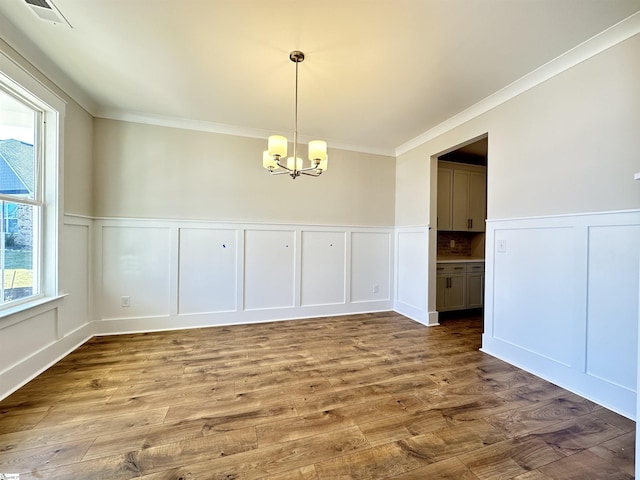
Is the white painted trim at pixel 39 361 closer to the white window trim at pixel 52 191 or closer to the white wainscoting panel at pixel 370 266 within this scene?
the white window trim at pixel 52 191

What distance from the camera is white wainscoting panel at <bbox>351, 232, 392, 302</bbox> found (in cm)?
426

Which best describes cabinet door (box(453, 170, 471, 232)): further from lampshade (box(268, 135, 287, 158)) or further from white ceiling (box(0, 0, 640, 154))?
lampshade (box(268, 135, 287, 158))

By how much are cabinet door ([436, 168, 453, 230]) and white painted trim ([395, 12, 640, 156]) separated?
1.12m

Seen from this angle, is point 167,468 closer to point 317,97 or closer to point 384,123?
point 317,97

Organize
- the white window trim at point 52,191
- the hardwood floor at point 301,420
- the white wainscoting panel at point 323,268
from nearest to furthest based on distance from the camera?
the hardwood floor at point 301,420
the white window trim at point 52,191
the white wainscoting panel at point 323,268

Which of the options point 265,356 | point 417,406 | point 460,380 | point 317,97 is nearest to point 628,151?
point 460,380

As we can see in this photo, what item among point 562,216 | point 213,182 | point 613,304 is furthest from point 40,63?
point 613,304

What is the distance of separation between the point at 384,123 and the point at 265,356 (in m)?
3.17

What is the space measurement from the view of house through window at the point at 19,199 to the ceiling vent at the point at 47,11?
690 millimetres

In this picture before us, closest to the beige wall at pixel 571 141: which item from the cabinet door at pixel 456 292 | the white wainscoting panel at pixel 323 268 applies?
the cabinet door at pixel 456 292

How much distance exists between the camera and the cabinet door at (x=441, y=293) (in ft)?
13.7

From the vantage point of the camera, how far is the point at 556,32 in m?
1.90

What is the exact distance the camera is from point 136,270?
3.30 metres

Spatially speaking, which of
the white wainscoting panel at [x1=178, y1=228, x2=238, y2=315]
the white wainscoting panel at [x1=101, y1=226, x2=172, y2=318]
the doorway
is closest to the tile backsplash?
the doorway
